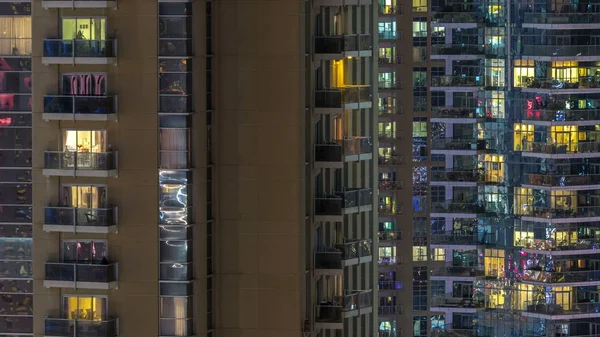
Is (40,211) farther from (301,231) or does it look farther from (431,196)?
(431,196)

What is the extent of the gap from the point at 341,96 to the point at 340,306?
3.39 m

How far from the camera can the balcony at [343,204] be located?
1369 inches

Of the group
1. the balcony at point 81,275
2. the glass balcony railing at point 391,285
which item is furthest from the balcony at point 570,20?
the balcony at point 81,275

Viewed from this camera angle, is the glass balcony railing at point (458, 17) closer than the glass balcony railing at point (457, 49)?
Yes

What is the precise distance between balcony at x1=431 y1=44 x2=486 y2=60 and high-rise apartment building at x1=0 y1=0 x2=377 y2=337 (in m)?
32.9

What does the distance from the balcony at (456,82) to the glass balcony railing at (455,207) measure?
3478mm

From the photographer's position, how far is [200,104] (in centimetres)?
3294

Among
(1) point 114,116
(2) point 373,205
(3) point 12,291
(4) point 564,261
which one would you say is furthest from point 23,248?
(4) point 564,261

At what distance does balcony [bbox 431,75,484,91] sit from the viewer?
2621 inches

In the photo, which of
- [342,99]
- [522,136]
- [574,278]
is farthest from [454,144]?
[342,99]

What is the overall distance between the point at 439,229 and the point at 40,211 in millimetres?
34907

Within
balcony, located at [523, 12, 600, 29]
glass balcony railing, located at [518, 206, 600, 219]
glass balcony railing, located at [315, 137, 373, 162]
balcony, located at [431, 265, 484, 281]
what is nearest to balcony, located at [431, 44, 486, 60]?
balcony, located at [523, 12, 600, 29]

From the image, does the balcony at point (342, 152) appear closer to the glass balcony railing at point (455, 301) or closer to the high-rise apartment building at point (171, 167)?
the high-rise apartment building at point (171, 167)

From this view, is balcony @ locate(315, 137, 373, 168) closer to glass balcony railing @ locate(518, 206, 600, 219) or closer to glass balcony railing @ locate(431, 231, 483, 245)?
glass balcony railing @ locate(518, 206, 600, 219)
